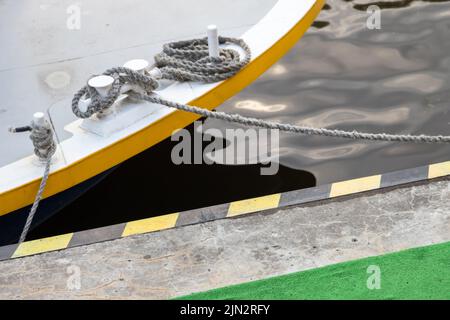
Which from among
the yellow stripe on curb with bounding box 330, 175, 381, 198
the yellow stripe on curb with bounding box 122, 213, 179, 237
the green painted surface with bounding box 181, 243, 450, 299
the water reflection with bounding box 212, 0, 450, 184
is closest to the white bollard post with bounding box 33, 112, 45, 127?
the yellow stripe on curb with bounding box 122, 213, 179, 237

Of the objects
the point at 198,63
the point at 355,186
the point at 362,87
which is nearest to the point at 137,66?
the point at 198,63

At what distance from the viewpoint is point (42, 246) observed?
12.1 ft

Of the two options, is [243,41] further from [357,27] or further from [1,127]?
[357,27]

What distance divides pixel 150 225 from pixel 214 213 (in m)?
0.34

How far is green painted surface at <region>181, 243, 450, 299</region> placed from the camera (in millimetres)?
3223

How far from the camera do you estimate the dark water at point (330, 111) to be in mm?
4578

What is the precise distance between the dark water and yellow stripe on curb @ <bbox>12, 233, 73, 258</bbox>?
64 centimetres

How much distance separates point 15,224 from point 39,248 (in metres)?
0.35

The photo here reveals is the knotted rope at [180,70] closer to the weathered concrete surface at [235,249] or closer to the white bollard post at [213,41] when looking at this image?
the white bollard post at [213,41]

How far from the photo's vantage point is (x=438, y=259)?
3375 millimetres

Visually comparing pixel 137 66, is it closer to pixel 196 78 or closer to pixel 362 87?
pixel 196 78

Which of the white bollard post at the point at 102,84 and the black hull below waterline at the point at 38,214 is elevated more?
the white bollard post at the point at 102,84

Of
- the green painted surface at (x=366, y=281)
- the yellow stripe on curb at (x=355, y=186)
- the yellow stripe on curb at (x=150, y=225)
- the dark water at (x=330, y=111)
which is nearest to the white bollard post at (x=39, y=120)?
the yellow stripe on curb at (x=150, y=225)

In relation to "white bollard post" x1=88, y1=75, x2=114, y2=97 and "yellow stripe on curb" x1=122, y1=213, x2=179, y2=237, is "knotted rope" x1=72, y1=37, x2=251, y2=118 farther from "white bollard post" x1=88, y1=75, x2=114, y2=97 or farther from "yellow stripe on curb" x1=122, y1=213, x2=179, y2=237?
"yellow stripe on curb" x1=122, y1=213, x2=179, y2=237
